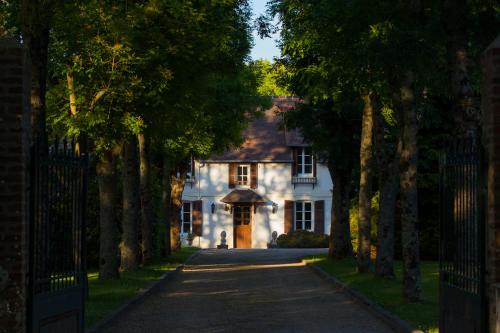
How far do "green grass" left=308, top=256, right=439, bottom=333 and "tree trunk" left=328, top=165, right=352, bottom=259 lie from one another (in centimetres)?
303

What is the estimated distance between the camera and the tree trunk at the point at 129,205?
Result: 3169 cm

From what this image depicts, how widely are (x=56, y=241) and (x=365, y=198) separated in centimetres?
2042

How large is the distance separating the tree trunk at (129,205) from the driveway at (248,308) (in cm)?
173

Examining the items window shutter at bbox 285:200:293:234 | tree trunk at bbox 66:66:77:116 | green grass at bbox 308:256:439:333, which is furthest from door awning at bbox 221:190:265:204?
tree trunk at bbox 66:66:77:116

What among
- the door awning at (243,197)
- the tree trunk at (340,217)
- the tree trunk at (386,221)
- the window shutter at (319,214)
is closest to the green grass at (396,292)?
the tree trunk at (386,221)

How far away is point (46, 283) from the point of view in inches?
436

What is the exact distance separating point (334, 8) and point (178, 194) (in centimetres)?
3483

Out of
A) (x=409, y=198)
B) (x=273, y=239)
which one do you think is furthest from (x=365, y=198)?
(x=273, y=239)

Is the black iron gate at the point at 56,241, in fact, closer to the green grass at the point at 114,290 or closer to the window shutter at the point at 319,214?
the green grass at the point at 114,290

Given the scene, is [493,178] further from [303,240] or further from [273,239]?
[273,239]

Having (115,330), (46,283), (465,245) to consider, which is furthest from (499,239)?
(115,330)

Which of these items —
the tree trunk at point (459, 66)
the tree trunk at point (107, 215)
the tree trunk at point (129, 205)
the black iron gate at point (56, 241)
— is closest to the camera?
the black iron gate at point (56, 241)

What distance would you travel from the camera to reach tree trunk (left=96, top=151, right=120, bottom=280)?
90.4 feet

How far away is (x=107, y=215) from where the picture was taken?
27578 millimetres
